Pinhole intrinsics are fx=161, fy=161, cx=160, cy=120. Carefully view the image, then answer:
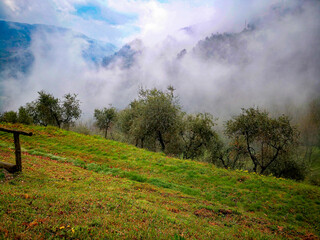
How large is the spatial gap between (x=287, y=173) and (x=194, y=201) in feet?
138

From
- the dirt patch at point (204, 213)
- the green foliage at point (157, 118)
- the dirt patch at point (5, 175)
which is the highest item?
the green foliage at point (157, 118)

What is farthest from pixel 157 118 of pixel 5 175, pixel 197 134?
pixel 5 175

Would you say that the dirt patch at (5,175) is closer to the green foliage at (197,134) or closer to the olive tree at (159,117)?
the olive tree at (159,117)

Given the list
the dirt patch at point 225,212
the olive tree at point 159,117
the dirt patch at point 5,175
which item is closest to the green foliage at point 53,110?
the olive tree at point 159,117

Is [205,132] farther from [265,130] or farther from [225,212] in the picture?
[225,212]

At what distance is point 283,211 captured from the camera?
39.2ft

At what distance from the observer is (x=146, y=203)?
8500 mm

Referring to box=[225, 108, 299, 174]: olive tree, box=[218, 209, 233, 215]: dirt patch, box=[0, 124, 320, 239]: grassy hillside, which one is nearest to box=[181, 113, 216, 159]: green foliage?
box=[225, 108, 299, 174]: olive tree

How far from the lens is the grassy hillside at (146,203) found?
503 cm

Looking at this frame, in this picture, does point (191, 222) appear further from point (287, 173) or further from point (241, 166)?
point (241, 166)

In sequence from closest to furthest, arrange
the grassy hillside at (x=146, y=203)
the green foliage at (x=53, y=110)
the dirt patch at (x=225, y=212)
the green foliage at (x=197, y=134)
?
the grassy hillside at (x=146, y=203) < the dirt patch at (x=225, y=212) < the green foliage at (x=197, y=134) < the green foliage at (x=53, y=110)

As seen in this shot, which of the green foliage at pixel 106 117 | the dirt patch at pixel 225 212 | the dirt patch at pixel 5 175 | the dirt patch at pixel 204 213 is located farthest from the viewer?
the green foliage at pixel 106 117

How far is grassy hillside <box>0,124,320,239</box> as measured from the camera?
16.5 feet

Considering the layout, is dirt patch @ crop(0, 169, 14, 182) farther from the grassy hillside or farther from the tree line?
the tree line
